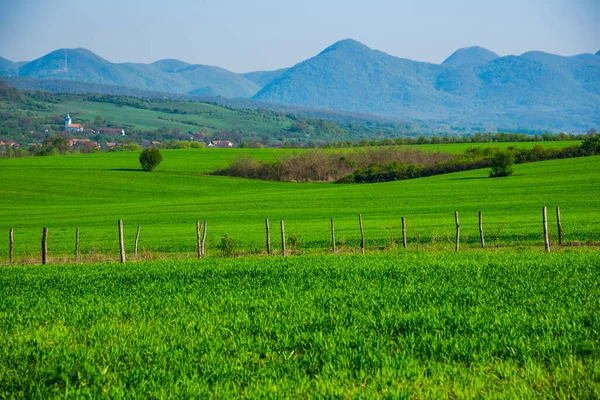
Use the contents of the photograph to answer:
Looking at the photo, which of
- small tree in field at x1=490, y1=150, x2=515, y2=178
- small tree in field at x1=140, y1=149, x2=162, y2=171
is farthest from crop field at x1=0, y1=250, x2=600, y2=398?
small tree in field at x1=140, y1=149, x2=162, y2=171

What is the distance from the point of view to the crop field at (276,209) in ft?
126

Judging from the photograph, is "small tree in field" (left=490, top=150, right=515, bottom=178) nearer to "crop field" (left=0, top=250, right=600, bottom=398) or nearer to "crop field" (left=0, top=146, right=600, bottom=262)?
"crop field" (left=0, top=146, right=600, bottom=262)

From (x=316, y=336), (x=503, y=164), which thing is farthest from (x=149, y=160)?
(x=316, y=336)

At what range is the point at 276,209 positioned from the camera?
6519 cm

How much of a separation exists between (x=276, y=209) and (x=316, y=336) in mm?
54154

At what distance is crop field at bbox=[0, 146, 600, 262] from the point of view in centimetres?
3844

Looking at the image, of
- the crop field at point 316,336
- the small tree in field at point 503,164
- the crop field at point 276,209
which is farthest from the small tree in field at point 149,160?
the crop field at point 316,336

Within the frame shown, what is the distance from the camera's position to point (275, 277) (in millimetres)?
19344

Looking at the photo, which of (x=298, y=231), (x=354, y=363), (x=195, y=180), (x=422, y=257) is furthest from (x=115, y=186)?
(x=354, y=363)

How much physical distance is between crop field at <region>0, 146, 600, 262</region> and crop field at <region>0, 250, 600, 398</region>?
Answer: 53.5ft

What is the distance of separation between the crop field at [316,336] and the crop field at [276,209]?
53.5 feet

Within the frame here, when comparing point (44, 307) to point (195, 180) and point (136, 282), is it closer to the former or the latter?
point (136, 282)

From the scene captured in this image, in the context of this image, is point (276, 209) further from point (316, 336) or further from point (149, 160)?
point (316, 336)

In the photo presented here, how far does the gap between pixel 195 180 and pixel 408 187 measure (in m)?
37.8
